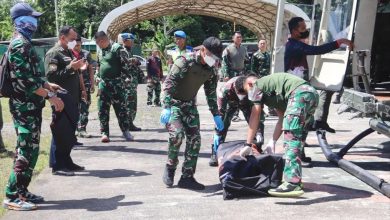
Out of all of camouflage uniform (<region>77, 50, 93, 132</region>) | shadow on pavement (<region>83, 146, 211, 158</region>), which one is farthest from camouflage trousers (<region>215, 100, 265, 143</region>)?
camouflage uniform (<region>77, 50, 93, 132</region>)

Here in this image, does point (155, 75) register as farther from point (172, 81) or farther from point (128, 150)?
point (172, 81)

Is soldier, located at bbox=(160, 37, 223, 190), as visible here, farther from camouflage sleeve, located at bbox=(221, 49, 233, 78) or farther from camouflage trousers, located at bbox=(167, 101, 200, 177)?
camouflage sleeve, located at bbox=(221, 49, 233, 78)

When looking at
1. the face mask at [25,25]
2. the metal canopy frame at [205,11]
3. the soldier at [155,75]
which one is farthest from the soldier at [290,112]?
the metal canopy frame at [205,11]

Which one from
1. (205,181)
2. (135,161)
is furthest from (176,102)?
(135,161)

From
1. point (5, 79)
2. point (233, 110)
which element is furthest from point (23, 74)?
point (233, 110)

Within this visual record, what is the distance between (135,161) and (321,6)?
3.58 meters

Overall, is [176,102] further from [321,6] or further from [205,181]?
[321,6]

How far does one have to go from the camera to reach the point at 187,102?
6102mm

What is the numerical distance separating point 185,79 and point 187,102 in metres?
0.27

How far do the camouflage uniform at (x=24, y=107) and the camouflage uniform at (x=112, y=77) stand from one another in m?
3.63

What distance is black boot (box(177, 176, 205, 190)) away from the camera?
6.22 m

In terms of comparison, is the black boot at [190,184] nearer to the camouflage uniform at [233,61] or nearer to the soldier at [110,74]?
the soldier at [110,74]

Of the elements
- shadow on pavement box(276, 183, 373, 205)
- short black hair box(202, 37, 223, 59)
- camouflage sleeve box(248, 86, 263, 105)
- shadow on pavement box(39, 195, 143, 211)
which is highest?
short black hair box(202, 37, 223, 59)

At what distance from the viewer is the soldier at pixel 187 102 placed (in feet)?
19.2
